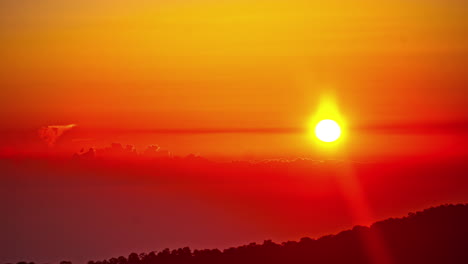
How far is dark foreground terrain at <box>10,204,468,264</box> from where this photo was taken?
55375 millimetres

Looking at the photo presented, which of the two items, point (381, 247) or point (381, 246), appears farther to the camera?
point (381, 246)

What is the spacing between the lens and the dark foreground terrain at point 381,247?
55.4 metres

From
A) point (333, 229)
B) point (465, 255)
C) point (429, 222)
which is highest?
point (333, 229)

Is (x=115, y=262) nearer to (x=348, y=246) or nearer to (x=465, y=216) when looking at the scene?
(x=348, y=246)

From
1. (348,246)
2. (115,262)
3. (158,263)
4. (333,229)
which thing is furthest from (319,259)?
(333,229)

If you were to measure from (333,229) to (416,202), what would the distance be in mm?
19015

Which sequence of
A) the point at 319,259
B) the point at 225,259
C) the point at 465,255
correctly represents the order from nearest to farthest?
the point at 465,255
the point at 319,259
the point at 225,259

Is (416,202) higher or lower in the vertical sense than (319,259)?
higher

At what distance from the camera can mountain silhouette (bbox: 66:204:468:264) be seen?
55.4 metres

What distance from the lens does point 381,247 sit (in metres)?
57.7

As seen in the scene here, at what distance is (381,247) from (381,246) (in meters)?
0.22

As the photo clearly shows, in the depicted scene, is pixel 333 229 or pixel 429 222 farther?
pixel 333 229

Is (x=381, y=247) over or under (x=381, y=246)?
under

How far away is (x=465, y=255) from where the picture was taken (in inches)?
2127
